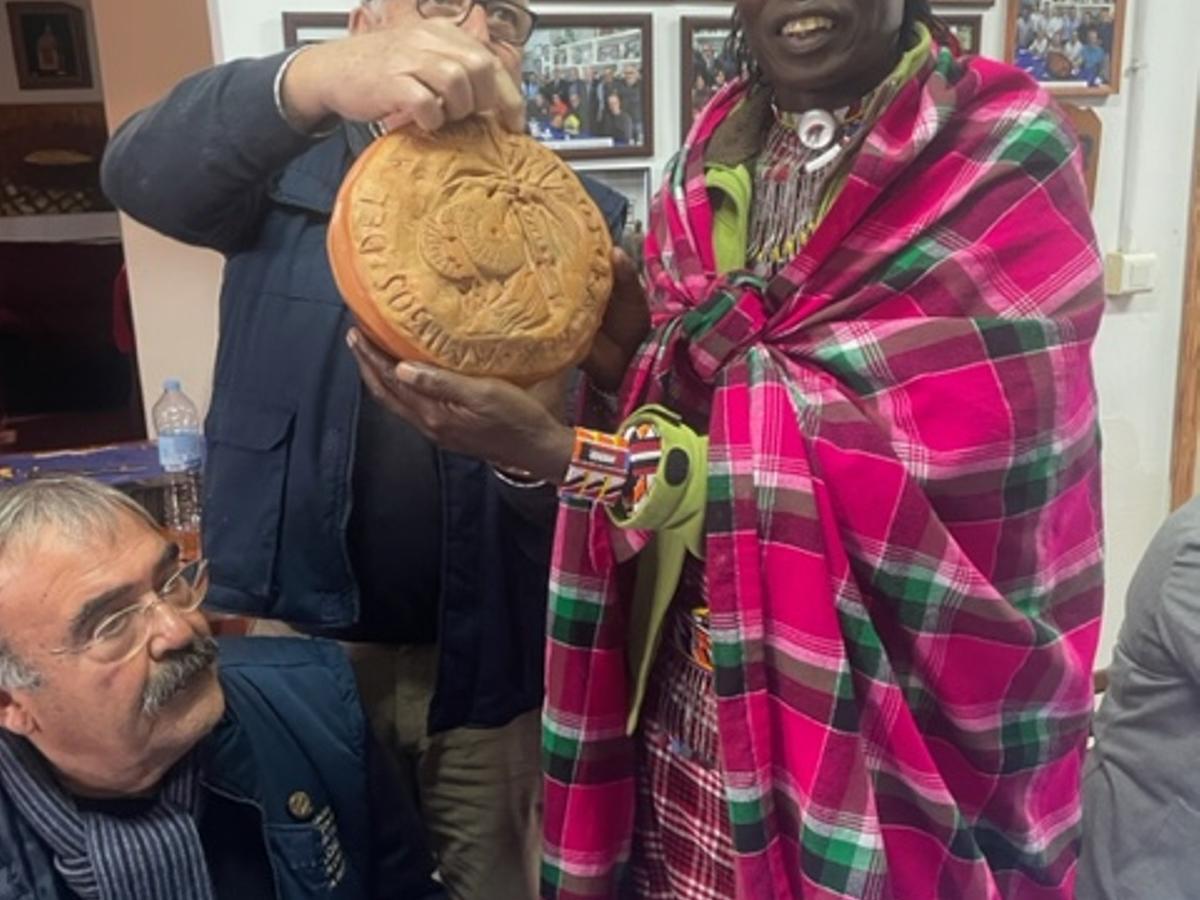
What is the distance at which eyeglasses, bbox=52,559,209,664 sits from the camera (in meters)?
0.94

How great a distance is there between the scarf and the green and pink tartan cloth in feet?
1.52

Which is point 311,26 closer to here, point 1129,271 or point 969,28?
point 969,28

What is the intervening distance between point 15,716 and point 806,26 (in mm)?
822

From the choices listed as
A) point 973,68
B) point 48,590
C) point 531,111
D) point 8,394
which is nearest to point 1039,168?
point 973,68

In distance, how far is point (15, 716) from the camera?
0.95 metres

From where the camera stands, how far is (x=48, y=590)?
36.6 inches

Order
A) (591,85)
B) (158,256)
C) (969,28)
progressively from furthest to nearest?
(158,256) < (969,28) < (591,85)

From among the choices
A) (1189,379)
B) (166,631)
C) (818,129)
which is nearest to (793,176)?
(818,129)

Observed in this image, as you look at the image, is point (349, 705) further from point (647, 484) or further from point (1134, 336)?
point (1134, 336)

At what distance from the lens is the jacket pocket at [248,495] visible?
1.11 metres

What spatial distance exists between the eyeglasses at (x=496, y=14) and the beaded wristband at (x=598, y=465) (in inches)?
17.0

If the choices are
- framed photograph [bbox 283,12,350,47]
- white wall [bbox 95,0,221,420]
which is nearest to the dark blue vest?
framed photograph [bbox 283,12,350,47]

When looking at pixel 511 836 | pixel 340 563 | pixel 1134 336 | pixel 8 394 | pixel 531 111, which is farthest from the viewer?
pixel 8 394

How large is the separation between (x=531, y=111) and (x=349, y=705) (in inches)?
36.5
